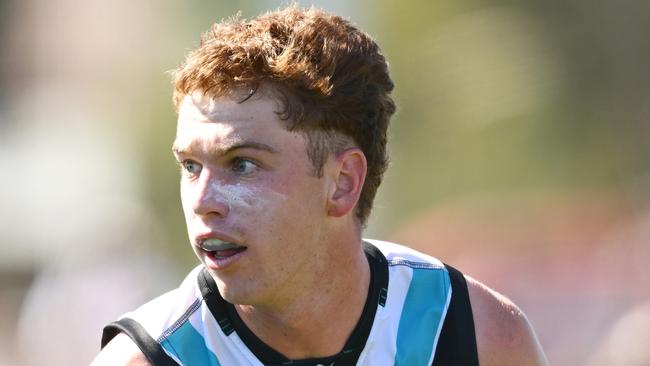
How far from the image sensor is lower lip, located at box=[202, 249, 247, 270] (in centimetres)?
379

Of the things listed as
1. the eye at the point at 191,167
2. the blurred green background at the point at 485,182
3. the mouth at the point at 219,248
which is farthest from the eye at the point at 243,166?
the blurred green background at the point at 485,182


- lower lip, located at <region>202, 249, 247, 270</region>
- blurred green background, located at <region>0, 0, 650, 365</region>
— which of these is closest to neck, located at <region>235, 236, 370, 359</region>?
lower lip, located at <region>202, 249, 247, 270</region>

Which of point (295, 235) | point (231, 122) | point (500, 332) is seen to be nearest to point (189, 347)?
point (295, 235)

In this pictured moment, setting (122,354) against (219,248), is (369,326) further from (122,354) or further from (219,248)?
(122,354)

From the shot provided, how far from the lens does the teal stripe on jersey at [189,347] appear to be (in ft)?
12.9

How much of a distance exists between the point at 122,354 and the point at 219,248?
1.59 ft

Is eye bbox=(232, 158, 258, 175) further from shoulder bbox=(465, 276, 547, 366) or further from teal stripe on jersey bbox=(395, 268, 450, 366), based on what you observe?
shoulder bbox=(465, 276, 547, 366)

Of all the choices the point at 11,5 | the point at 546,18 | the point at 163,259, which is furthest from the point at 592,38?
the point at 11,5

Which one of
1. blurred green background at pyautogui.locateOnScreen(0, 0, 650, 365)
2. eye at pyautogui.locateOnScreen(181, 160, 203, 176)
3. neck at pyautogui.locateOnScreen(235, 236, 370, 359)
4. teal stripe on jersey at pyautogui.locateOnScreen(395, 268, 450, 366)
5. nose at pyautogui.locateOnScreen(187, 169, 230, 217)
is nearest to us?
nose at pyautogui.locateOnScreen(187, 169, 230, 217)

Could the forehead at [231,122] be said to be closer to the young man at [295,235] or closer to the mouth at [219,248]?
the young man at [295,235]

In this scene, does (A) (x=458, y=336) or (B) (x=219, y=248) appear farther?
(A) (x=458, y=336)

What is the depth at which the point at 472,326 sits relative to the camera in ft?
13.8

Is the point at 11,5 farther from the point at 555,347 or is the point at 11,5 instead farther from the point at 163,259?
the point at 555,347

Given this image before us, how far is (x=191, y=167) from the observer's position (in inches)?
154
